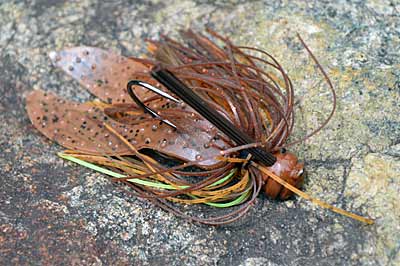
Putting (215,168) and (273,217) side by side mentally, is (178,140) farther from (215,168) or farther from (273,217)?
(273,217)

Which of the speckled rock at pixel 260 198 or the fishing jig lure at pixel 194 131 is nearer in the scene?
the speckled rock at pixel 260 198

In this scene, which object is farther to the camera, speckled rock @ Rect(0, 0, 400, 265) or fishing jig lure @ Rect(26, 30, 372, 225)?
fishing jig lure @ Rect(26, 30, 372, 225)

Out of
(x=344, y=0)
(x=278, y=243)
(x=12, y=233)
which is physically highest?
(x=344, y=0)

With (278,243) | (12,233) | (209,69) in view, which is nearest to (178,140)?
(209,69)

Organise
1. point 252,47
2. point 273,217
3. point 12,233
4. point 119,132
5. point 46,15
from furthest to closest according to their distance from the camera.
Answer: point 46,15 < point 252,47 < point 119,132 < point 273,217 < point 12,233

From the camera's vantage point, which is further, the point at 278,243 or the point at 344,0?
the point at 344,0
